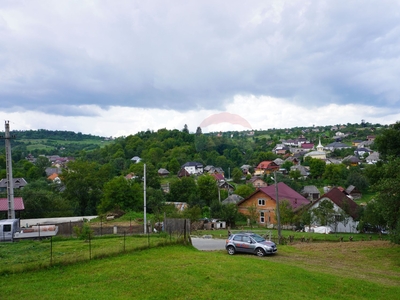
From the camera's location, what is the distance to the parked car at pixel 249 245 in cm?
2064

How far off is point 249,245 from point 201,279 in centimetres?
752

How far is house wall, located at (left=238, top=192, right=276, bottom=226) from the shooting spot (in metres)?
50.5

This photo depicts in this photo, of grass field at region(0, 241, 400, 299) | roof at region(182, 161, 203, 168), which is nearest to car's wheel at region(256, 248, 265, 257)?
grass field at region(0, 241, 400, 299)

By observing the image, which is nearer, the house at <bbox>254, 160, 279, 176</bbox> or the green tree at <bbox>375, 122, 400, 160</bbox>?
the green tree at <bbox>375, 122, 400, 160</bbox>

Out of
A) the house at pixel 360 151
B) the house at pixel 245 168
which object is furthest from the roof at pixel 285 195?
the house at pixel 360 151

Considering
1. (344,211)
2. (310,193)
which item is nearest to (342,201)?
(344,211)

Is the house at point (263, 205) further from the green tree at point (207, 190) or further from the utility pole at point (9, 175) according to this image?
the utility pole at point (9, 175)

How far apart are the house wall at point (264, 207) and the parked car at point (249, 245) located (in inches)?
1160

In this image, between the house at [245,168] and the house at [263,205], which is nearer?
the house at [263,205]

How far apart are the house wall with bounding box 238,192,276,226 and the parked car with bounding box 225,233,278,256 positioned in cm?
2948

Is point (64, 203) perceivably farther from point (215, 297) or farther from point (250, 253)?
point (215, 297)

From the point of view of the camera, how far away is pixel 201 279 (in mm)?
14078

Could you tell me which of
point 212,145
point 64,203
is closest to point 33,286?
point 64,203

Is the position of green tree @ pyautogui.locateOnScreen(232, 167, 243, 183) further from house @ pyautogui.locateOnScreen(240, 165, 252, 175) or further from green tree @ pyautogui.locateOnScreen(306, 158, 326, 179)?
green tree @ pyautogui.locateOnScreen(306, 158, 326, 179)
